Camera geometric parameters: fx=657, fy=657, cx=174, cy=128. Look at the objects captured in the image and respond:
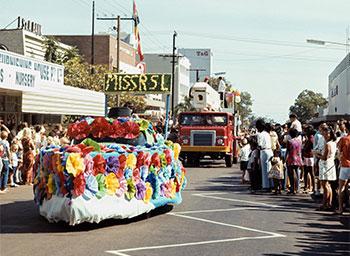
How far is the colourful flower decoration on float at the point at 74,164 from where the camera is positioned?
33.1 ft

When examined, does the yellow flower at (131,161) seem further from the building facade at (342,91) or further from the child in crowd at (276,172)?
the building facade at (342,91)

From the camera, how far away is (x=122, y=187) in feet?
35.4

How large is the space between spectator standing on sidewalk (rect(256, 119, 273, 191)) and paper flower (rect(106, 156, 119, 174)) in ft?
23.2

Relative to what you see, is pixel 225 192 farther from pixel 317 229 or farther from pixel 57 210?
pixel 57 210

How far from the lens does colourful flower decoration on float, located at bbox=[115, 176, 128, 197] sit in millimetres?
10727

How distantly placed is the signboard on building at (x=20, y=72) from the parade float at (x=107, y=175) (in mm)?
8467

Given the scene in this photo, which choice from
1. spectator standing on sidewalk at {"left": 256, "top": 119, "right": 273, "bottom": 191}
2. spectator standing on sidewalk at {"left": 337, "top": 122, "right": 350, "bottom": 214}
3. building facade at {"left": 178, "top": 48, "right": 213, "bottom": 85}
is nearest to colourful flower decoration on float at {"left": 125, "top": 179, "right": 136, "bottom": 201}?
spectator standing on sidewalk at {"left": 337, "top": 122, "right": 350, "bottom": 214}

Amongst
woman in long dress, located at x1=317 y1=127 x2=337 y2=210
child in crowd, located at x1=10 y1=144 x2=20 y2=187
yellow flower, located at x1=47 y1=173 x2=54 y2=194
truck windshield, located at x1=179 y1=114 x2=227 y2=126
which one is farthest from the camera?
truck windshield, located at x1=179 y1=114 x2=227 y2=126

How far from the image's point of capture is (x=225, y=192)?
17.3 metres

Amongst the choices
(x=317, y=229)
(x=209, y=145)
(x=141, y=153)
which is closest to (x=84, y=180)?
(x=141, y=153)

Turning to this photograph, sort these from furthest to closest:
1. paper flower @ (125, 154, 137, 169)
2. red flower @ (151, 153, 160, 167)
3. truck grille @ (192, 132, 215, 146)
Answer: truck grille @ (192, 132, 215, 146), red flower @ (151, 153, 160, 167), paper flower @ (125, 154, 137, 169)

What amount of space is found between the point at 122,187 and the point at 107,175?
379 millimetres

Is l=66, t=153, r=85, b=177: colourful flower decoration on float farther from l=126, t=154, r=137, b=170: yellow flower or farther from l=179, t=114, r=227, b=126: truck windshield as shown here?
l=179, t=114, r=227, b=126: truck windshield

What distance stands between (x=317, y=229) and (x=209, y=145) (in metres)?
16.0
